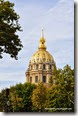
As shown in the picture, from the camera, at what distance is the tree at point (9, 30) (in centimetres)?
502

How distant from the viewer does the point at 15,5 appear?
5258 mm

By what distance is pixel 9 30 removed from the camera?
16.6 ft

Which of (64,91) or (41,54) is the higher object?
(41,54)

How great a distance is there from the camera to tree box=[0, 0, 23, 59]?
502 centimetres

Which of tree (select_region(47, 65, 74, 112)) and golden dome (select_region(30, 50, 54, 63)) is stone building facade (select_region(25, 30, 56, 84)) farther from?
tree (select_region(47, 65, 74, 112))

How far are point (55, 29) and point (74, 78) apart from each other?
77 centimetres

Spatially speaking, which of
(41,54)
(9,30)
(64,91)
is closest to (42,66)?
(41,54)

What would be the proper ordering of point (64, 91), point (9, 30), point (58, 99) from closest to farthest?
point (9, 30), point (64, 91), point (58, 99)

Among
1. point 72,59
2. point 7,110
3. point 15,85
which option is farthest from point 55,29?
point 7,110

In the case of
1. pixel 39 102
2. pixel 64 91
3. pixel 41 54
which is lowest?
pixel 39 102

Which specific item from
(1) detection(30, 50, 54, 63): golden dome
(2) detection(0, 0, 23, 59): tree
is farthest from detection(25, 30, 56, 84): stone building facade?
(2) detection(0, 0, 23, 59): tree

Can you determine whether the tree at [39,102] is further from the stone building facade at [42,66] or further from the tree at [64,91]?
the stone building facade at [42,66]

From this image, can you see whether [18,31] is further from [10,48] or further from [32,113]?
[32,113]

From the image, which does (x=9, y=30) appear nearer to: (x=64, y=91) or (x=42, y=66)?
(x=64, y=91)
